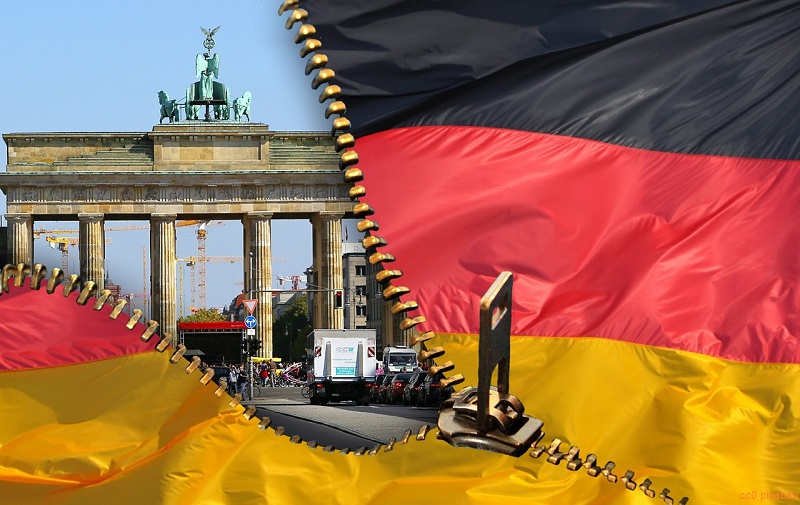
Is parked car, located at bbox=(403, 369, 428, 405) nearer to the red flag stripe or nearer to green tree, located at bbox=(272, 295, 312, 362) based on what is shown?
the red flag stripe

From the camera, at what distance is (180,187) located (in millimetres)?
74562

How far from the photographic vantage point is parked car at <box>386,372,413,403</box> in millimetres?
30297

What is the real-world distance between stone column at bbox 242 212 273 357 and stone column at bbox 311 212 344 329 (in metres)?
2.34

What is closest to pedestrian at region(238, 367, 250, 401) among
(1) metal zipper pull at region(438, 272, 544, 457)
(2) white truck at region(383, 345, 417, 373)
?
(1) metal zipper pull at region(438, 272, 544, 457)

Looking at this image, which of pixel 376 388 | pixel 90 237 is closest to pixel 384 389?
pixel 376 388

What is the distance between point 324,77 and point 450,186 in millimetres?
433

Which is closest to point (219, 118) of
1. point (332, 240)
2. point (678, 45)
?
point (332, 240)

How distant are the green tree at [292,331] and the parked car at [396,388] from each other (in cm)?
8841

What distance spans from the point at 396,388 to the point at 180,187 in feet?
146

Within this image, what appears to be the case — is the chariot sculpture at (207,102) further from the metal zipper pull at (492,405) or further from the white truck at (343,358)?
the metal zipper pull at (492,405)

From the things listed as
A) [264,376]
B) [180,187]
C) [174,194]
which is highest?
[180,187]

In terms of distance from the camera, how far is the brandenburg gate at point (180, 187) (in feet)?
239

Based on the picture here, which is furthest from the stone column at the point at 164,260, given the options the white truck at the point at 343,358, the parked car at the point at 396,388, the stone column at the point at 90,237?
the parked car at the point at 396,388

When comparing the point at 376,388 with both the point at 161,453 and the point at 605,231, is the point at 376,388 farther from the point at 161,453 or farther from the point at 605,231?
the point at 161,453
